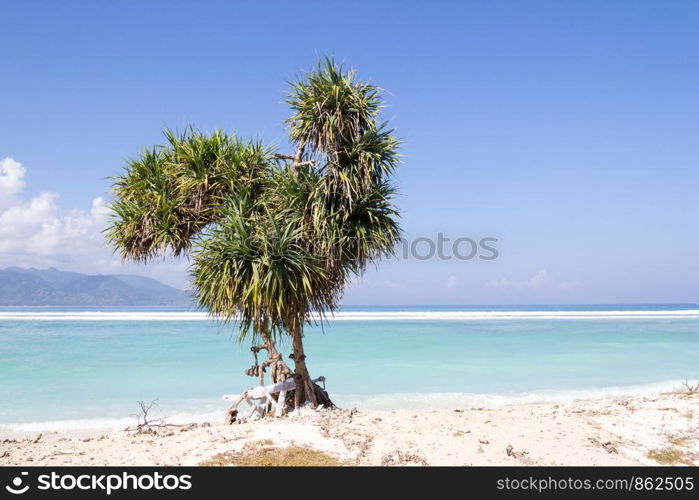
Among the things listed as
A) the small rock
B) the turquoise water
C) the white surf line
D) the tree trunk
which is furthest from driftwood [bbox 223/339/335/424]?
the white surf line

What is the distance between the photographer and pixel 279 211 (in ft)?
22.4

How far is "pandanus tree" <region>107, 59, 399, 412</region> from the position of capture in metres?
6.36

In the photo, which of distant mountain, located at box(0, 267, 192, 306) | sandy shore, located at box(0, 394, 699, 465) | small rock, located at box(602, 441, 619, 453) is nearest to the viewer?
sandy shore, located at box(0, 394, 699, 465)

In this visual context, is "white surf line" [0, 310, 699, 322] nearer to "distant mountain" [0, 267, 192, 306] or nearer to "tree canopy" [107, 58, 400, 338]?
"tree canopy" [107, 58, 400, 338]

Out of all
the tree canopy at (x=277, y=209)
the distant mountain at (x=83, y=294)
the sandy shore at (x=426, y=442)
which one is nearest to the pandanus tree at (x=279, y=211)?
the tree canopy at (x=277, y=209)

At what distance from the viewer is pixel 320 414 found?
6371mm

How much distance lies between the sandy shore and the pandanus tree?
4.77 ft

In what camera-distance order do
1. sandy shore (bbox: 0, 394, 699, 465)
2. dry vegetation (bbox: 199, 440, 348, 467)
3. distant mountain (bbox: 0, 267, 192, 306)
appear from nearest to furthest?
dry vegetation (bbox: 199, 440, 348, 467) → sandy shore (bbox: 0, 394, 699, 465) → distant mountain (bbox: 0, 267, 192, 306)

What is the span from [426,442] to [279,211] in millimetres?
3365

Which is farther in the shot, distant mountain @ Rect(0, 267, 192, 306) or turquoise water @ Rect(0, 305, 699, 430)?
distant mountain @ Rect(0, 267, 192, 306)

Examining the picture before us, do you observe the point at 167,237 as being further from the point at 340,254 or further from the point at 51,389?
the point at 51,389

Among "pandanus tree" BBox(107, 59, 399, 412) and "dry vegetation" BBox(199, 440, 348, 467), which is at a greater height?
"pandanus tree" BBox(107, 59, 399, 412)

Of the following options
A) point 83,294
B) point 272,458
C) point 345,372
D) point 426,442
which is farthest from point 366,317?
point 83,294

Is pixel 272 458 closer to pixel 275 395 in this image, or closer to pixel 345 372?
pixel 275 395
